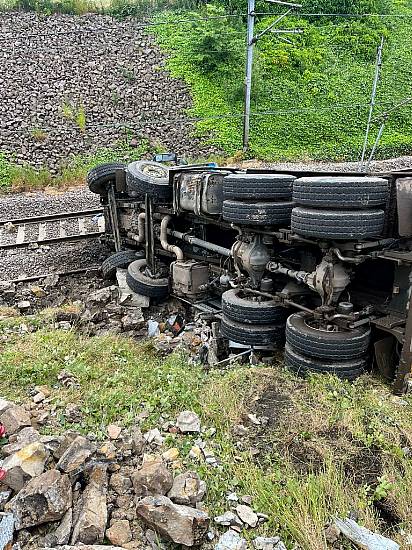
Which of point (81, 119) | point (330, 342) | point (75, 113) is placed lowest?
point (330, 342)

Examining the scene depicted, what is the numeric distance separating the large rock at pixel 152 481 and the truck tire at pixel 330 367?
1803 mm

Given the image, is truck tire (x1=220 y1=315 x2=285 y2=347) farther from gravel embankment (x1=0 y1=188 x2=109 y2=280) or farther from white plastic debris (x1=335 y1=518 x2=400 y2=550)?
gravel embankment (x1=0 y1=188 x2=109 y2=280)

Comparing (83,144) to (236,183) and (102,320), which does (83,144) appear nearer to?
(102,320)

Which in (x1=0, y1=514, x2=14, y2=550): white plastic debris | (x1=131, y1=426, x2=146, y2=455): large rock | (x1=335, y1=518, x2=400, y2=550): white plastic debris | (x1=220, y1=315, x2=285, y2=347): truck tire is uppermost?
(x1=0, y1=514, x2=14, y2=550): white plastic debris

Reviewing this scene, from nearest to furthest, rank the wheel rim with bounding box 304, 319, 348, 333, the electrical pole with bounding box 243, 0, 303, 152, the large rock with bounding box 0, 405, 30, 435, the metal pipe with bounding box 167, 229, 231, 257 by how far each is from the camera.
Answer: the large rock with bounding box 0, 405, 30, 435, the wheel rim with bounding box 304, 319, 348, 333, the metal pipe with bounding box 167, 229, 231, 257, the electrical pole with bounding box 243, 0, 303, 152

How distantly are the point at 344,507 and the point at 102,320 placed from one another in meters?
4.45

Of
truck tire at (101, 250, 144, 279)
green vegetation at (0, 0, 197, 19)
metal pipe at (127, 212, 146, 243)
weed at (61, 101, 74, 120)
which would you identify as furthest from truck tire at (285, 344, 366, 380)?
green vegetation at (0, 0, 197, 19)

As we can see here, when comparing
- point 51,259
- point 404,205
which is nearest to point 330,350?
point 404,205

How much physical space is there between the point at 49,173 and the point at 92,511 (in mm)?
12930

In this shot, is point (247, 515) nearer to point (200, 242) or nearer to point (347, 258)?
point (347, 258)

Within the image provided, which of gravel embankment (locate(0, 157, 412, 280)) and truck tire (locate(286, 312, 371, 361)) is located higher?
truck tire (locate(286, 312, 371, 361))

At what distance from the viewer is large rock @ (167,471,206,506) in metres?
2.69

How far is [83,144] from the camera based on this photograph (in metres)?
16.2

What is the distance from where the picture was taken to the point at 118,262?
303 inches
